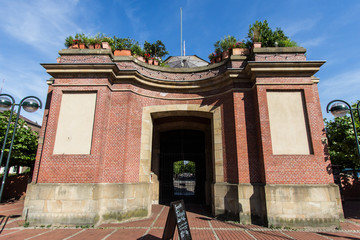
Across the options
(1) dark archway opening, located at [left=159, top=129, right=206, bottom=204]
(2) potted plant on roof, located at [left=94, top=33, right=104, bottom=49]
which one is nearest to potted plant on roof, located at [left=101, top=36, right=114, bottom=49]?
(2) potted plant on roof, located at [left=94, top=33, right=104, bottom=49]

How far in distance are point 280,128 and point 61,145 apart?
966 cm

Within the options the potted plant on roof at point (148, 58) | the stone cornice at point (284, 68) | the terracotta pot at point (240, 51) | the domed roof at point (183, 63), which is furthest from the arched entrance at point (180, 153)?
the stone cornice at point (284, 68)

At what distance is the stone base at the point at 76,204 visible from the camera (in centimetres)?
750

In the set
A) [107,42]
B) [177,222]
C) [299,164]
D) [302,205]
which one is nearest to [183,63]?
[107,42]

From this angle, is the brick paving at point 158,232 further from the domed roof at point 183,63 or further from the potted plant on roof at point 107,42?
the domed roof at point 183,63

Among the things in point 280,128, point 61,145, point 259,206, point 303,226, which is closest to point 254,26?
point 280,128

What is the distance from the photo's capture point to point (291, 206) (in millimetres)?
7395

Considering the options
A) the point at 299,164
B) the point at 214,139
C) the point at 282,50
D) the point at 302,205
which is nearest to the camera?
the point at 302,205

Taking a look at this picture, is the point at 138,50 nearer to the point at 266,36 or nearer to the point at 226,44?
the point at 226,44

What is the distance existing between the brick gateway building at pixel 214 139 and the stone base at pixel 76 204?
0.13 ft

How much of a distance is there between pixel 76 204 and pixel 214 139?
667 cm

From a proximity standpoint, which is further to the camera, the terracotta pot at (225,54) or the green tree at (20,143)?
the green tree at (20,143)

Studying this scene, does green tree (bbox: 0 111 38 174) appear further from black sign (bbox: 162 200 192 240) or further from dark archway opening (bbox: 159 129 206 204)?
black sign (bbox: 162 200 192 240)

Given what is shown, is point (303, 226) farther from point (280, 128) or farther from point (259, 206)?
Answer: point (280, 128)
